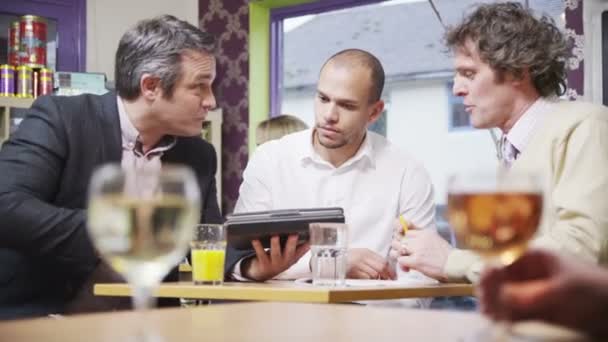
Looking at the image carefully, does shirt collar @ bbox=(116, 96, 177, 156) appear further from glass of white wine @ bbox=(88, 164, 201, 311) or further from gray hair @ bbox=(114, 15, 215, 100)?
glass of white wine @ bbox=(88, 164, 201, 311)

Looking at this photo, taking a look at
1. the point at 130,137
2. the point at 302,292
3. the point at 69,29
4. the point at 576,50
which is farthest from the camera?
the point at 69,29

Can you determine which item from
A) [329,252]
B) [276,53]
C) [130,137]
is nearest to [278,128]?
[276,53]

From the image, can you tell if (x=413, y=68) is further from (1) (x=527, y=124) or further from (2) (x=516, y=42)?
(1) (x=527, y=124)

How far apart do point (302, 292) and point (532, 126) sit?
0.91 meters

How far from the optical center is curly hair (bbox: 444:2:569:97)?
2305mm

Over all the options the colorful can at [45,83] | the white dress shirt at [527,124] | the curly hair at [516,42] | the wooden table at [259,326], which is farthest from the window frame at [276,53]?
the wooden table at [259,326]

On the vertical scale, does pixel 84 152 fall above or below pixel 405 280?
above

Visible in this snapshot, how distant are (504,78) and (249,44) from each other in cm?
337

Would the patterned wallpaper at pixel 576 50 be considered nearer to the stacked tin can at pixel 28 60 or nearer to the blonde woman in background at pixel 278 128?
the blonde woman in background at pixel 278 128

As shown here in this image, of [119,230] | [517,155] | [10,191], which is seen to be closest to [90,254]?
[10,191]

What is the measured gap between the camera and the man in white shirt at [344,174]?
2768mm

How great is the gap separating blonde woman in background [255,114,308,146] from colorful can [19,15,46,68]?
132 cm

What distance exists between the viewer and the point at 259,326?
702 mm

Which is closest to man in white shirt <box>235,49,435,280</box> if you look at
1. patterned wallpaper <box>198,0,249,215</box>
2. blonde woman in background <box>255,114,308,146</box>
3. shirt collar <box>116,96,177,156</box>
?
→ shirt collar <box>116,96,177,156</box>
